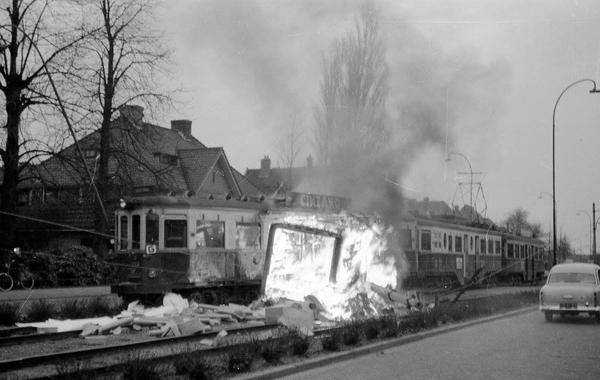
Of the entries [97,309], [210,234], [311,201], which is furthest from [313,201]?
[97,309]

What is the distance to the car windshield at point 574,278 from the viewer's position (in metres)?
19.9

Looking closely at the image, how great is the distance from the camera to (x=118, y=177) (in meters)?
27.5

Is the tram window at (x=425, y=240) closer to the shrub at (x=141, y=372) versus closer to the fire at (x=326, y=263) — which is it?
the fire at (x=326, y=263)

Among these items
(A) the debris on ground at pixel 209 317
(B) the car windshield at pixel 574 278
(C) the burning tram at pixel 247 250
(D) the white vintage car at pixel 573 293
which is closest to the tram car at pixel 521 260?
(B) the car windshield at pixel 574 278

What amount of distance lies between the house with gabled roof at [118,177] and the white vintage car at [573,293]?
9588 millimetres

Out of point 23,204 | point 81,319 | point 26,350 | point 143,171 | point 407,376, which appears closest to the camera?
point 407,376

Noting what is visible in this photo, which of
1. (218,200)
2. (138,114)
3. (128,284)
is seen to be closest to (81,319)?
(128,284)

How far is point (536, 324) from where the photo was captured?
1895 cm

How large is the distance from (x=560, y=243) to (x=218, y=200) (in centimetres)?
7563

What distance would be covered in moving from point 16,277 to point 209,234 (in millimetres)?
12023

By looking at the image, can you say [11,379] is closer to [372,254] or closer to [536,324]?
[372,254]

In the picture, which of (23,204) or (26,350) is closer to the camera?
(26,350)

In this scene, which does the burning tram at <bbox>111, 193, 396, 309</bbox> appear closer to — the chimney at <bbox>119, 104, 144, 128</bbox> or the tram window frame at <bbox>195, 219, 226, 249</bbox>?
the tram window frame at <bbox>195, 219, 226, 249</bbox>

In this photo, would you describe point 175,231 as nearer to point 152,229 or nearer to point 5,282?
point 152,229
